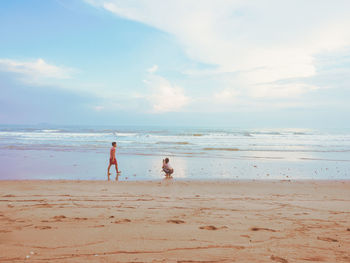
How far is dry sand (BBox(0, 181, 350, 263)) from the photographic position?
364 centimetres

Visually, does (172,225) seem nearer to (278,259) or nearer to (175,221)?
(175,221)

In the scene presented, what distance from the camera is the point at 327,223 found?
16.7 feet

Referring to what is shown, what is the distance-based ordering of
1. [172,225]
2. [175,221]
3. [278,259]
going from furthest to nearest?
[175,221]
[172,225]
[278,259]

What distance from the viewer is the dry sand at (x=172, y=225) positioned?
364cm

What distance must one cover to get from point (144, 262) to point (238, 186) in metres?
6.37

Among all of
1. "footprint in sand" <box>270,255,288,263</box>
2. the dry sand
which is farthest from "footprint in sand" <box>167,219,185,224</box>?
"footprint in sand" <box>270,255,288,263</box>

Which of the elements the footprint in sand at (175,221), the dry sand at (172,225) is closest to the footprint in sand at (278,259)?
the dry sand at (172,225)

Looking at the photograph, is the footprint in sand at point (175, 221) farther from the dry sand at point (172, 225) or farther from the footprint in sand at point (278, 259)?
the footprint in sand at point (278, 259)

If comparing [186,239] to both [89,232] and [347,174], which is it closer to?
[89,232]

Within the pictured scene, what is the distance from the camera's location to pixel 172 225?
4809 millimetres

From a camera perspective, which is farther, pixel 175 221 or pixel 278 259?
pixel 175 221

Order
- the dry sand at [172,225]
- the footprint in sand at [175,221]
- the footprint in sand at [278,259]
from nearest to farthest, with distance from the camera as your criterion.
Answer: the footprint in sand at [278,259]
the dry sand at [172,225]
the footprint in sand at [175,221]

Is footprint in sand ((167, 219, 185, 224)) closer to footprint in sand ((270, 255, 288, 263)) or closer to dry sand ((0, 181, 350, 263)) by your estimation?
dry sand ((0, 181, 350, 263))

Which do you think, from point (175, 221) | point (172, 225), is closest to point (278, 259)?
point (172, 225)
